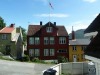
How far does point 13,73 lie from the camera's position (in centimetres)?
2720

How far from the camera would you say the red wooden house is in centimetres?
5619

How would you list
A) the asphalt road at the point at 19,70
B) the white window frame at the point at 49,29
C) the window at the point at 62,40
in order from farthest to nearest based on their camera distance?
the window at the point at 62,40, the white window frame at the point at 49,29, the asphalt road at the point at 19,70

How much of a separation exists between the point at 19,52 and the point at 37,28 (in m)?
7.81

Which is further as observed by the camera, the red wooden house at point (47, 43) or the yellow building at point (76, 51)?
the yellow building at point (76, 51)

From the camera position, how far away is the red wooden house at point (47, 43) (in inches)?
2212

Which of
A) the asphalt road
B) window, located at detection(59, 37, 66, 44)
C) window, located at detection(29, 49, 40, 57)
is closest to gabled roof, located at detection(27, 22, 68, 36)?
window, located at detection(59, 37, 66, 44)

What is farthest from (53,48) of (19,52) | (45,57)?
(19,52)

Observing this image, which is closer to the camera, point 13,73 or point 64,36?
point 13,73

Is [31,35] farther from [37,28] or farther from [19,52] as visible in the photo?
[19,52]

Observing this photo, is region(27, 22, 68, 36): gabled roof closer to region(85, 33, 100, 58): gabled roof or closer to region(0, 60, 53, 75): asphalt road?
region(0, 60, 53, 75): asphalt road

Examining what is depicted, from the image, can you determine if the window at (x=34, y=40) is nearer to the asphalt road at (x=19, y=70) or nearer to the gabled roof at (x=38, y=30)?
the gabled roof at (x=38, y=30)

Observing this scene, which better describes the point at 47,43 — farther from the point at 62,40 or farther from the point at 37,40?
the point at 62,40

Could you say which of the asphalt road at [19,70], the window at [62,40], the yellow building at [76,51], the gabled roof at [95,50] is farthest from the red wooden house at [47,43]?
the gabled roof at [95,50]

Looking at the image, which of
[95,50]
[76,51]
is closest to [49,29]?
[76,51]
